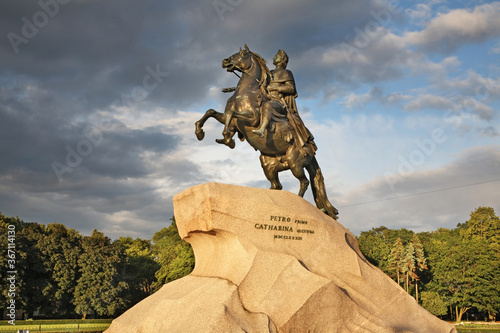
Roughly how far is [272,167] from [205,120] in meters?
2.45

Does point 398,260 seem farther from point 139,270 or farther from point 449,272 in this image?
point 139,270

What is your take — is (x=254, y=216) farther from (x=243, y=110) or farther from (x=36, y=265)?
(x=36, y=265)

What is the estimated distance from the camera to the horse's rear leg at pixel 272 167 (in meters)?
13.9

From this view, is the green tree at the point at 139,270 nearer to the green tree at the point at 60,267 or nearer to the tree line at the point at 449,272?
the green tree at the point at 60,267

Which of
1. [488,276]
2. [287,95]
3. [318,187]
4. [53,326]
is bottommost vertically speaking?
[53,326]

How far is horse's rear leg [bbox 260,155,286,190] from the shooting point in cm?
1387

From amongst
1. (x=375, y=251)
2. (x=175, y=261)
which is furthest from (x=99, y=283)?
(x=375, y=251)

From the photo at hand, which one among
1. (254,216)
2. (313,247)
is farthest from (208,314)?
(313,247)

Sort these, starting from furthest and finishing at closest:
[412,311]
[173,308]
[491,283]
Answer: [491,283]
[412,311]
[173,308]

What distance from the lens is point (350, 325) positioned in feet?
34.0

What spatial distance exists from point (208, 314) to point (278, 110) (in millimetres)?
6405

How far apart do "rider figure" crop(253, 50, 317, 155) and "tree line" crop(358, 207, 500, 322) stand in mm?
32679

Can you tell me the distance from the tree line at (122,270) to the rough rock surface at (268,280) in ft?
73.2

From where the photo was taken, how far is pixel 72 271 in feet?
125
